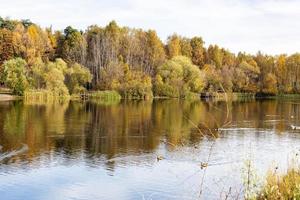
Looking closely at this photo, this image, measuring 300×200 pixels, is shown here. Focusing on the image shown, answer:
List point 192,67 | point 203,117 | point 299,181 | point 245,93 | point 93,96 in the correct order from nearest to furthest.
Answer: point 299,181 < point 203,117 < point 93,96 < point 192,67 < point 245,93

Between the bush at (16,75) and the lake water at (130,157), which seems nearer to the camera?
the lake water at (130,157)

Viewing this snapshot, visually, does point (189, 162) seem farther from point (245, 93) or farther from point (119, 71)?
point (245, 93)

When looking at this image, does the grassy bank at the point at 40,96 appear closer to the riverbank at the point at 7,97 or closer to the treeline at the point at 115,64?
the treeline at the point at 115,64

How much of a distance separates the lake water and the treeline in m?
31.6

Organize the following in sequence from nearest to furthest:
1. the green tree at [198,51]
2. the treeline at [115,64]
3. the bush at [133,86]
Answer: the treeline at [115,64]
the bush at [133,86]
the green tree at [198,51]

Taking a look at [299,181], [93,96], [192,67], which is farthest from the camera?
[192,67]

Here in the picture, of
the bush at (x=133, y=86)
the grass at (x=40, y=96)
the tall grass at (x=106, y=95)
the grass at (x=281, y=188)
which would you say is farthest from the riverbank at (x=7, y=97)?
the grass at (x=281, y=188)

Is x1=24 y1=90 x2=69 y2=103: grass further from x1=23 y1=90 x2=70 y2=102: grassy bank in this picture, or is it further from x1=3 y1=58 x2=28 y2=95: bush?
x1=3 y1=58 x2=28 y2=95: bush

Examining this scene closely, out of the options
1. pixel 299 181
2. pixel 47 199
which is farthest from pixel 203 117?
pixel 299 181

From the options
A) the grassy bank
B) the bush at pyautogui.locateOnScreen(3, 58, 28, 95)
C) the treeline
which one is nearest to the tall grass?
the treeline

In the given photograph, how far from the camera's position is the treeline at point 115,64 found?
68938 millimetres

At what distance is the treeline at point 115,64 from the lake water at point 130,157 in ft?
104

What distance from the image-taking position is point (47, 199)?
15102mm

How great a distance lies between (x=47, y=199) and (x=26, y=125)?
19.1m
